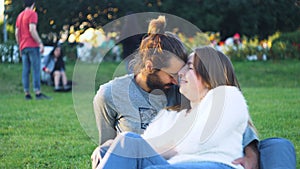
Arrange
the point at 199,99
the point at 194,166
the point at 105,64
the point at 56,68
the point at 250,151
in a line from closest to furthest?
the point at 194,166, the point at 199,99, the point at 250,151, the point at 56,68, the point at 105,64

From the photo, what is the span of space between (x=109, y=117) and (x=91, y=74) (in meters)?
0.33

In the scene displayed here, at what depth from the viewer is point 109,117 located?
4.04m

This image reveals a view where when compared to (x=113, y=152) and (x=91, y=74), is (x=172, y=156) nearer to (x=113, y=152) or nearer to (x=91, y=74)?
(x=113, y=152)

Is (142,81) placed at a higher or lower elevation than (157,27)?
lower

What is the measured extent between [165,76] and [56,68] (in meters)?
8.83

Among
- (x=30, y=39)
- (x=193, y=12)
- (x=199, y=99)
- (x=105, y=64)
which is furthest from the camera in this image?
(x=193, y=12)

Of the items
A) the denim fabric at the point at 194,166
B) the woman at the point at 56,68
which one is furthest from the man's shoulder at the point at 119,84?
the woman at the point at 56,68

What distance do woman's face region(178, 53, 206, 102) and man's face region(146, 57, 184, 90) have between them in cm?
13

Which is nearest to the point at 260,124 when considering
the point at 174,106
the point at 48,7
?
the point at 174,106

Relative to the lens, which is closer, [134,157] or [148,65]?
[134,157]

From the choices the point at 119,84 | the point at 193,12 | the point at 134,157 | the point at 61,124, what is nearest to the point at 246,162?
the point at 134,157

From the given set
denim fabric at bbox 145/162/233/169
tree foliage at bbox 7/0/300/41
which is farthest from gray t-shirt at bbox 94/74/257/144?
tree foliage at bbox 7/0/300/41

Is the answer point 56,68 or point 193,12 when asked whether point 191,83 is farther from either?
point 193,12

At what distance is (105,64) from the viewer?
45.0 ft
